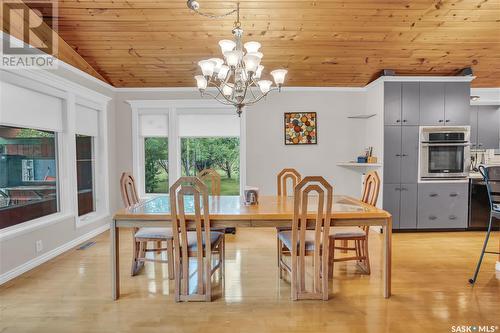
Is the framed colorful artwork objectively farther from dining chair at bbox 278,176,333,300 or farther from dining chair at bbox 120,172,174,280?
dining chair at bbox 120,172,174,280

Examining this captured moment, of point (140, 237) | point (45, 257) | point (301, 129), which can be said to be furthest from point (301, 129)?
point (45, 257)

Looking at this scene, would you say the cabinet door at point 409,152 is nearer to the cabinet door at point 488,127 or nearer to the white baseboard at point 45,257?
the cabinet door at point 488,127

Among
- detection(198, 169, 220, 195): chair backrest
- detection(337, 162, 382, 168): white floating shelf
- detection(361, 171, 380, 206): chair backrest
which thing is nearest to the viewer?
detection(361, 171, 380, 206): chair backrest

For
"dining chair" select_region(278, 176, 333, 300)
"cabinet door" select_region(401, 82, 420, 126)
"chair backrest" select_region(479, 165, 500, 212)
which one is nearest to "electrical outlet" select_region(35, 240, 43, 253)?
"dining chair" select_region(278, 176, 333, 300)

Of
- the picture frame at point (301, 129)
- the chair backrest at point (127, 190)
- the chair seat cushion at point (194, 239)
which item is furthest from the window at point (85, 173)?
the picture frame at point (301, 129)

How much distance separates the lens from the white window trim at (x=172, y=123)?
4738 millimetres

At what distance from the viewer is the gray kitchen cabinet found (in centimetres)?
430

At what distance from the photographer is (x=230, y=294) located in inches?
95.4

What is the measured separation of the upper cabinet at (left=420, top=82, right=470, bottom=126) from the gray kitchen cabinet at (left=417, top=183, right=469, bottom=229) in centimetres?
95

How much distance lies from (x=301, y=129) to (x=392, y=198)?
5.75 feet

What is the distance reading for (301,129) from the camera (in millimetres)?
4832

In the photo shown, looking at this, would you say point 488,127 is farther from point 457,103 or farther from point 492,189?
point 492,189

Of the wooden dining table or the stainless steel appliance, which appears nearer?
the wooden dining table

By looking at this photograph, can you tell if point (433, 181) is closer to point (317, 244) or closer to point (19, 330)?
point (317, 244)
